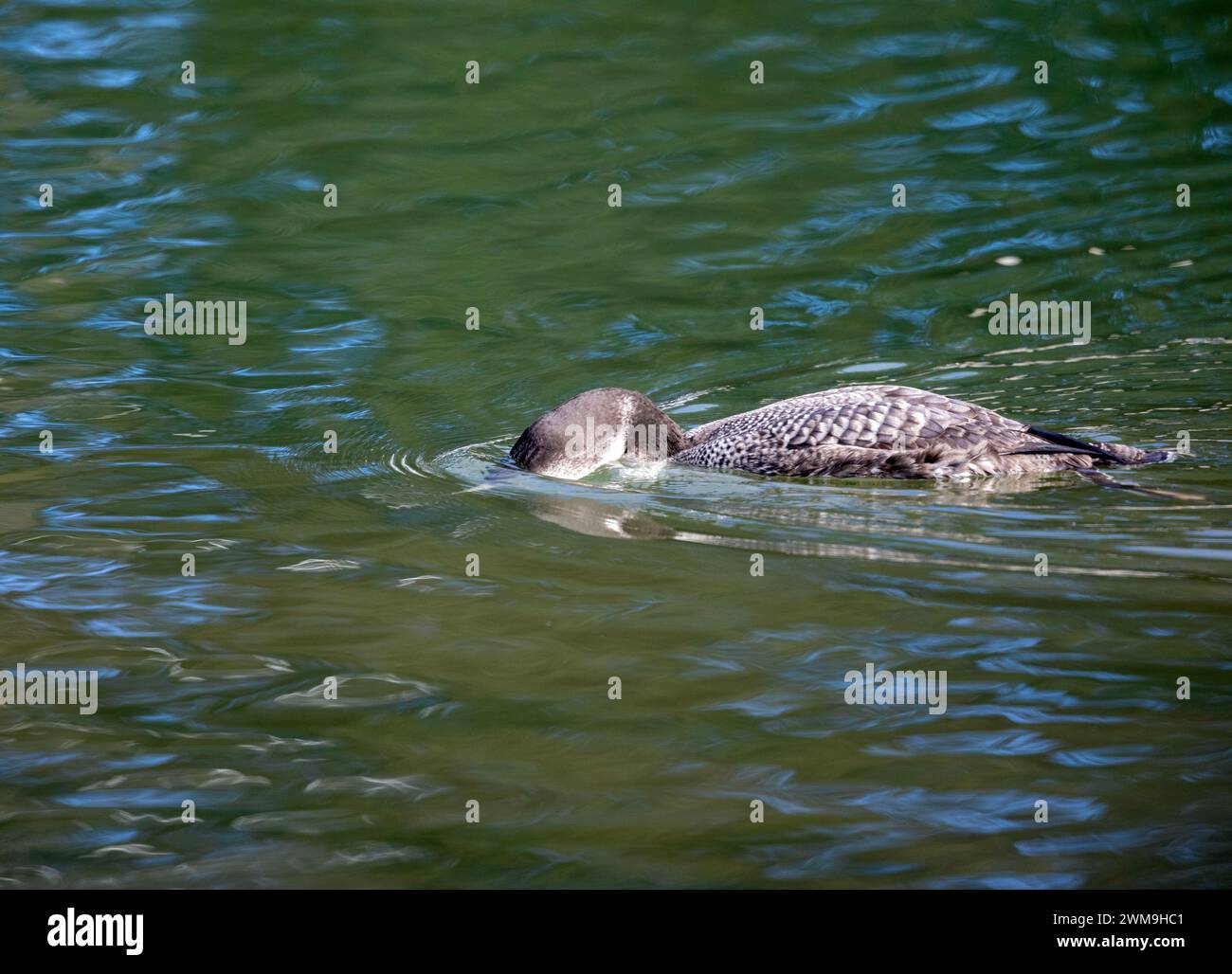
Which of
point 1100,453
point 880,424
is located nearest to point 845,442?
point 880,424

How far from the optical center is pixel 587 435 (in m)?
7.86

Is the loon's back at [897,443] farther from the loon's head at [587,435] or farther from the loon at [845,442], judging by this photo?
the loon's head at [587,435]

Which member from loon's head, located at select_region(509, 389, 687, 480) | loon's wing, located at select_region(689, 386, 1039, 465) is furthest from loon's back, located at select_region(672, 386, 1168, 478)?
loon's head, located at select_region(509, 389, 687, 480)

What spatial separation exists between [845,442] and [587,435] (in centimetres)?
126

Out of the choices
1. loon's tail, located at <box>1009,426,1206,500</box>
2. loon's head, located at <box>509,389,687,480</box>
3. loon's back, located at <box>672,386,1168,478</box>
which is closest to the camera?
loon's tail, located at <box>1009,426,1206,500</box>

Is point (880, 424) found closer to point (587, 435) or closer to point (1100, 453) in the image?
point (1100, 453)

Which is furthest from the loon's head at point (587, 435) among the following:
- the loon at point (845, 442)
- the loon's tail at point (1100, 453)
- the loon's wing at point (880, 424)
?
the loon's tail at point (1100, 453)

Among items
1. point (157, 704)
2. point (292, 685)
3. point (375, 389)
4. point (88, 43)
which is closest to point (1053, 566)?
point (292, 685)

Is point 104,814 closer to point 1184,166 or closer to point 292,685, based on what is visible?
point 292,685

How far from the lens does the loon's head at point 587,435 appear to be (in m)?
7.84

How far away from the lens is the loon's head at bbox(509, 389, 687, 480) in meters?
7.84

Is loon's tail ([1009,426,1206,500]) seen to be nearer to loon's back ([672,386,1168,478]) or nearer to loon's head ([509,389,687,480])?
loon's back ([672,386,1168,478])
